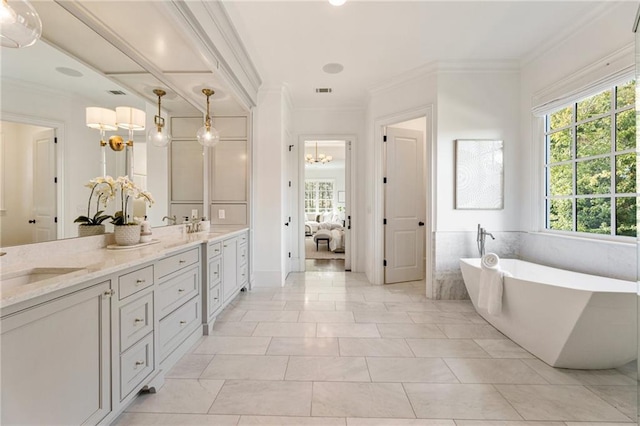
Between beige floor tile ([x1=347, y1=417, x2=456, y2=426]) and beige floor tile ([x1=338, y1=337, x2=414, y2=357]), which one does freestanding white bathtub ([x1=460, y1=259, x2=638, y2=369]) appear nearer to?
beige floor tile ([x1=338, y1=337, x2=414, y2=357])

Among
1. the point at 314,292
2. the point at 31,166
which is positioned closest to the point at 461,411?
the point at 314,292

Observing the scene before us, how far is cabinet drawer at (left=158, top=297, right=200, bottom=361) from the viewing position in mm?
1910

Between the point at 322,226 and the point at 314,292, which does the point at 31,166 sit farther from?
the point at 322,226

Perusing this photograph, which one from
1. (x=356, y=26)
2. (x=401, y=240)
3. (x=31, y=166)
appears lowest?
(x=401, y=240)

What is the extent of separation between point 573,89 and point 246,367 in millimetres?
3886

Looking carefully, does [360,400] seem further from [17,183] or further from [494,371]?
[17,183]

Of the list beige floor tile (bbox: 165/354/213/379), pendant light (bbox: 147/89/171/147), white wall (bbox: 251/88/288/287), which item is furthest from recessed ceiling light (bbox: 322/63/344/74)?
beige floor tile (bbox: 165/354/213/379)

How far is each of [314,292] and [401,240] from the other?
161 centimetres

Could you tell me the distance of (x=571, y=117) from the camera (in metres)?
3.01

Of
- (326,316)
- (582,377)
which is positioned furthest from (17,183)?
(582,377)

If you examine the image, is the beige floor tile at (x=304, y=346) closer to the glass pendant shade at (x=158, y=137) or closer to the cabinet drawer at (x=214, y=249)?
the cabinet drawer at (x=214, y=249)

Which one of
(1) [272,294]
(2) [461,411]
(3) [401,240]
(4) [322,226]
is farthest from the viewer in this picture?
(4) [322,226]

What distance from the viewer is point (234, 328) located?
8.98 ft

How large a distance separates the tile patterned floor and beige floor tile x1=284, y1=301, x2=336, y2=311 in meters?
0.25
